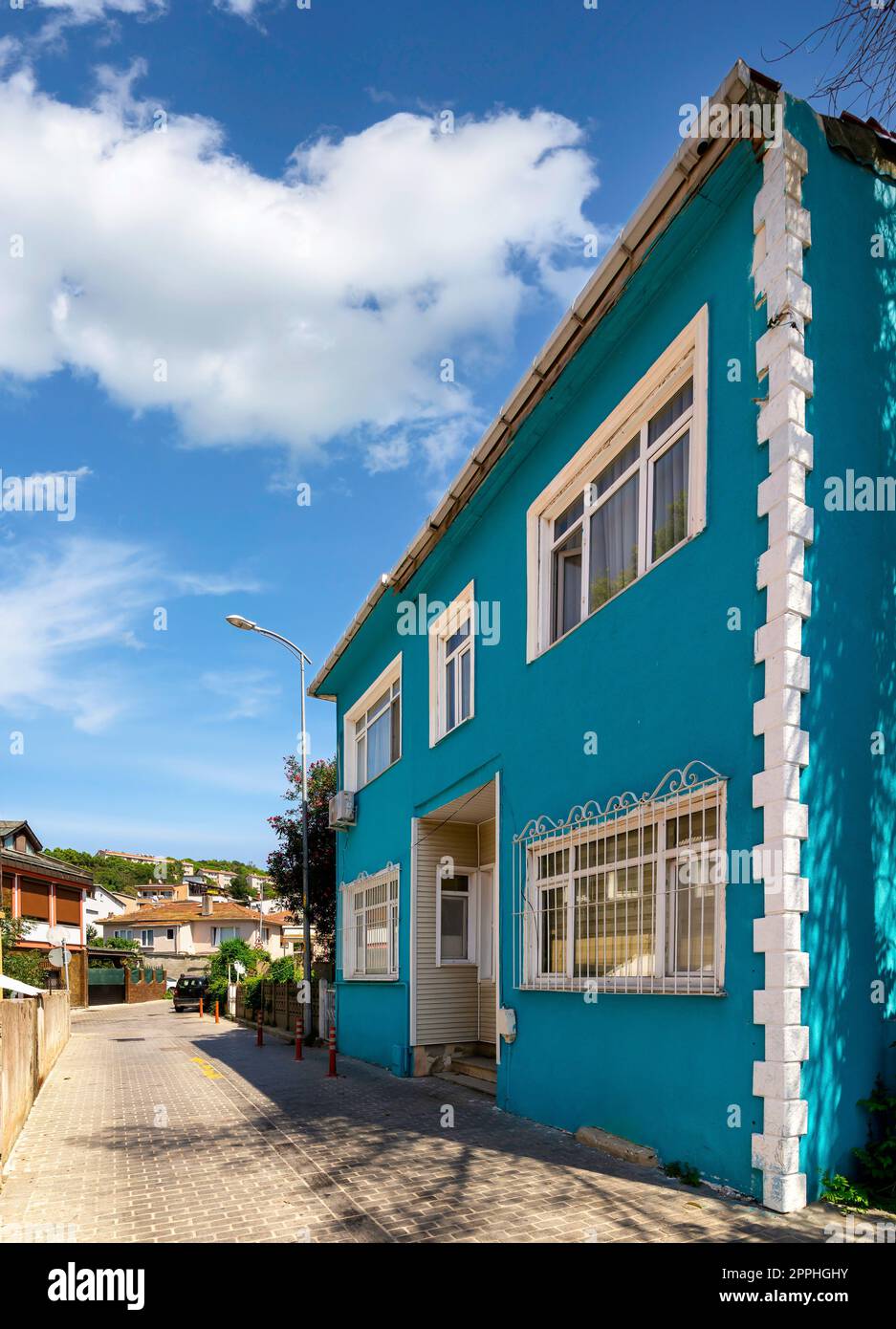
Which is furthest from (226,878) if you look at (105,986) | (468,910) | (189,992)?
(468,910)

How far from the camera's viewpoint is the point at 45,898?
41594 mm

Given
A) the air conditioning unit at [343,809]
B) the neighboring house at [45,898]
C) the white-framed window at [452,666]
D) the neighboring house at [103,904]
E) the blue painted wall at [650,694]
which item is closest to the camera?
the blue painted wall at [650,694]

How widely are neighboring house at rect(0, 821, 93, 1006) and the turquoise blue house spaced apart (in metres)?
31.8

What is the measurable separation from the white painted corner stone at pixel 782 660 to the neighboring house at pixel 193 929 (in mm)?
66603

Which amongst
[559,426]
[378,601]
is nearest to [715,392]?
[559,426]

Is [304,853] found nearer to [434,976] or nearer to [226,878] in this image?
[434,976]

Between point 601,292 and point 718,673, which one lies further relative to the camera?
point 601,292

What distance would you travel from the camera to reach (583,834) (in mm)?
8891

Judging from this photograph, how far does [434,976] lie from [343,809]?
201 inches

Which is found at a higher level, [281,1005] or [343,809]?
[343,809]

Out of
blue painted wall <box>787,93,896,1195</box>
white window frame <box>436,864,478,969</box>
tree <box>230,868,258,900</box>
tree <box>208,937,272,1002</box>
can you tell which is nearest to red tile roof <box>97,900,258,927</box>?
tree <box>208,937,272,1002</box>

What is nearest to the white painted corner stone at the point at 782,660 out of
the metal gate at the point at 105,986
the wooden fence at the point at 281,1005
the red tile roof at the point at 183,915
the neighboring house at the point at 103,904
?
the wooden fence at the point at 281,1005

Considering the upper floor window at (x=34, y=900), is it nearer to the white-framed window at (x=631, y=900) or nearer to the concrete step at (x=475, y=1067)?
the concrete step at (x=475, y=1067)

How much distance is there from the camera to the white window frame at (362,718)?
16.0 metres
